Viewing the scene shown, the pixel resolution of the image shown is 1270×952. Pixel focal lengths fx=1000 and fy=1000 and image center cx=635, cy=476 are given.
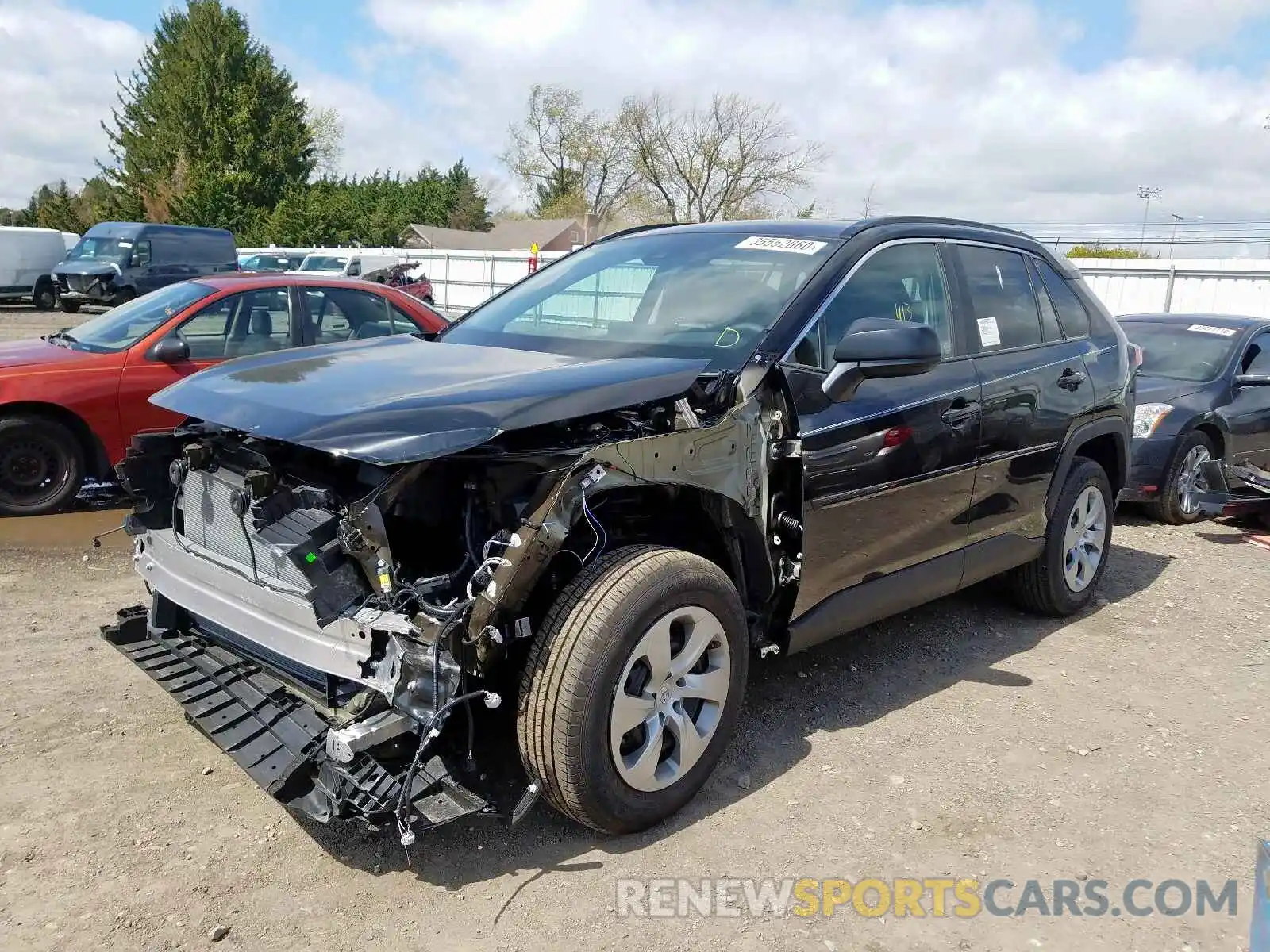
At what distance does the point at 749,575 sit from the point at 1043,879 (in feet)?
4.31

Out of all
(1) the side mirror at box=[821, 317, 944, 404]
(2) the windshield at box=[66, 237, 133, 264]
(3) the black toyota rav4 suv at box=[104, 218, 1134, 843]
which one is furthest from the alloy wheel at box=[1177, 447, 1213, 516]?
(2) the windshield at box=[66, 237, 133, 264]

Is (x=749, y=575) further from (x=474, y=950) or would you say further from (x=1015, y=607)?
(x=1015, y=607)

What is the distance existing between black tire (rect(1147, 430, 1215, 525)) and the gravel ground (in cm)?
304

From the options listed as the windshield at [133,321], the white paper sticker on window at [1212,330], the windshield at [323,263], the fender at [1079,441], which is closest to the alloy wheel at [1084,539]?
the fender at [1079,441]

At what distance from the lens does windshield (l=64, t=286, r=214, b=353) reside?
684 cm

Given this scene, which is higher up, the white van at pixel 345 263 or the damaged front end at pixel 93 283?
the white van at pixel 345 263

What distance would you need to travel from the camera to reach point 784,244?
3.98 metres

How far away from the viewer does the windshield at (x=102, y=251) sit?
22.4 metres

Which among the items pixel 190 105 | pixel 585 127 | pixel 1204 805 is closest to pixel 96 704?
pixel 1204 805

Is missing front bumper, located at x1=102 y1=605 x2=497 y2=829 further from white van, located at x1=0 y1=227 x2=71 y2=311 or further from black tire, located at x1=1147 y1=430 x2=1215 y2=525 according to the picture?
white van, located at x1=0 y1=227 x2=71 y2=311

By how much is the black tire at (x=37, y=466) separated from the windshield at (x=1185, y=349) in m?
8.06

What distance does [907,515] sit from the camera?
4.00 meters

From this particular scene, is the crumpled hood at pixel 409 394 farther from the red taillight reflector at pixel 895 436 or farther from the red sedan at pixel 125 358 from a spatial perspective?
the red sedan at pixel 125 358

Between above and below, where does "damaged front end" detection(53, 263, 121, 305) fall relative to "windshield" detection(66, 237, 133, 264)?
below
